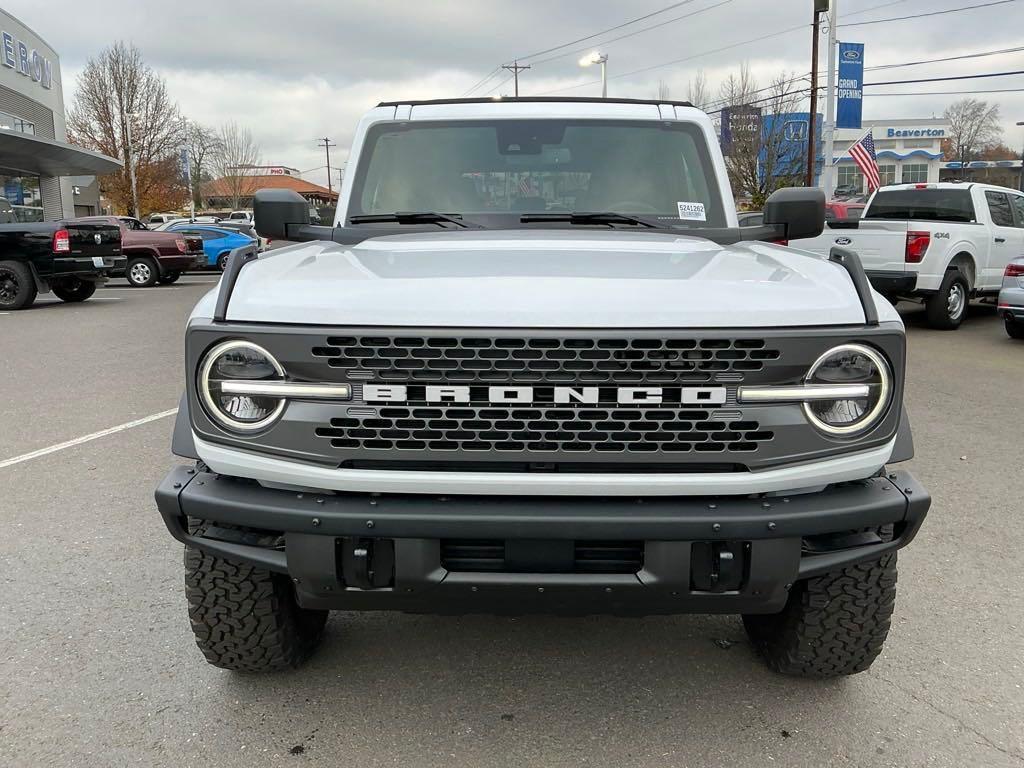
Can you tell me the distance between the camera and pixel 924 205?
12.2 m

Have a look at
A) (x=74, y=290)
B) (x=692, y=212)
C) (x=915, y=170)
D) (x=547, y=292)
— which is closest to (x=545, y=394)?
(x=547, y=292)

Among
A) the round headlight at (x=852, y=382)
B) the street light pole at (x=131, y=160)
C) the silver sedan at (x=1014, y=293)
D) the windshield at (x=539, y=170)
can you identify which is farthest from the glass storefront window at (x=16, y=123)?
the round headlight at (x=852, y=382)

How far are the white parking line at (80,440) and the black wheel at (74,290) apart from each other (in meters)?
10.3

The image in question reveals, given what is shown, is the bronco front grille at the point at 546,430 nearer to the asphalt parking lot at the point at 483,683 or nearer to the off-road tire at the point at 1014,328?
the asphalt parking lot at the point at 483,683

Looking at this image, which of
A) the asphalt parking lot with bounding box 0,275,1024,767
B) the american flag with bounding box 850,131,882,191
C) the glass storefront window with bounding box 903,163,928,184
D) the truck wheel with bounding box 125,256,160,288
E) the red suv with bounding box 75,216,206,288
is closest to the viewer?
the asphalt parking lot with bounding box 0,275,1024,767

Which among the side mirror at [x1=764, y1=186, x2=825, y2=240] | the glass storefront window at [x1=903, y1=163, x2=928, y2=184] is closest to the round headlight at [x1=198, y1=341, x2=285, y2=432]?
the side mirror at [x1=764, y1=186, x2=825, y2=240]

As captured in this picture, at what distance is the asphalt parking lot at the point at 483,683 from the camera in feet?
8.14

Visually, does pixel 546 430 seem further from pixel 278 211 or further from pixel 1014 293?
pixel 1014 293

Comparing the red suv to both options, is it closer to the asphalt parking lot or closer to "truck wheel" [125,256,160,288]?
"truck wheel" [125,256,160,288]

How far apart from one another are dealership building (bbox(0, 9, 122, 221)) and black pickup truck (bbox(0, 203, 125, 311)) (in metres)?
13.9

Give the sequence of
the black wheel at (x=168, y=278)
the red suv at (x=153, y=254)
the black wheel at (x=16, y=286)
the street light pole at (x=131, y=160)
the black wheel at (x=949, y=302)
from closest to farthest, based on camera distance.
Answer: the black wheel at (x=949, y=302), the black wheel at (x=16, y=286), the red suv at (x=153, y=254), the black wheel at (x=168, y=278), the street light pole at (x=131, y=160)

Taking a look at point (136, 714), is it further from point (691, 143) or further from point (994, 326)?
point (994, 326)

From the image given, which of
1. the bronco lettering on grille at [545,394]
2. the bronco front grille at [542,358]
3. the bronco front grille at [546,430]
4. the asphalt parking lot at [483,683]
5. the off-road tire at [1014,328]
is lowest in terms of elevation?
the asphalt parking lot at [483,683]

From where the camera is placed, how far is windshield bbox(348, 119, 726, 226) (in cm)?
366
